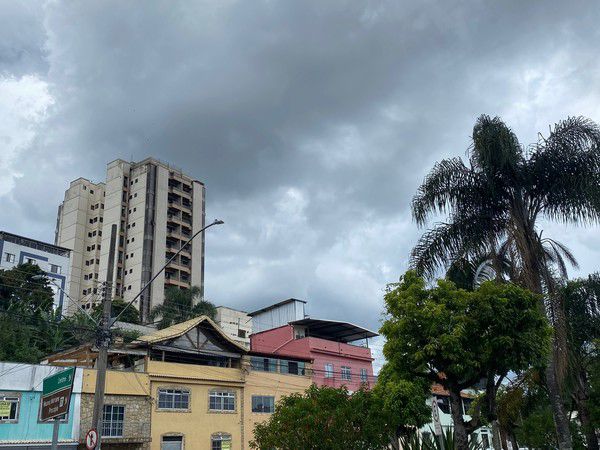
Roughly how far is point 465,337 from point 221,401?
25511 millimetres

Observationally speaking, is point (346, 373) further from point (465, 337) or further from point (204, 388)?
point (465, 337)

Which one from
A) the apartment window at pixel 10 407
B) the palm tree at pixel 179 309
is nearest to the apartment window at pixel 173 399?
the apartment window at pixel 10 407

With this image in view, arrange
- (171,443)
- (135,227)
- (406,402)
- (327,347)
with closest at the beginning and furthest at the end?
(406,402) < (171,443) < (327,347) < (135,227)

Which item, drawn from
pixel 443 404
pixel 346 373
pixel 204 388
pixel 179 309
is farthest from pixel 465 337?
pixel 179 309

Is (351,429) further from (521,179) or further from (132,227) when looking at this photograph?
(132,227)

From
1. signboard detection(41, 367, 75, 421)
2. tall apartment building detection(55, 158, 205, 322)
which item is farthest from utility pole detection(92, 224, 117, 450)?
tall apartment building detection(55, 158, 205, 322)

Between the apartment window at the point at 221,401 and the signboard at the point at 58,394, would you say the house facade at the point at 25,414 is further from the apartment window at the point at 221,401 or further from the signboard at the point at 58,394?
the signboard at the point at 58,394

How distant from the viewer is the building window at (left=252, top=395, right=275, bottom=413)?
131 feet

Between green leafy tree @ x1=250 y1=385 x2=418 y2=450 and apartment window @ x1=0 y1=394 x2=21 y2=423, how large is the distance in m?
15.1

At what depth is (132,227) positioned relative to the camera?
9994 centimetres

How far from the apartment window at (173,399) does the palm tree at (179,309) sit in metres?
33.5

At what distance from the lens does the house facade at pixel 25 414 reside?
28172 millimetres

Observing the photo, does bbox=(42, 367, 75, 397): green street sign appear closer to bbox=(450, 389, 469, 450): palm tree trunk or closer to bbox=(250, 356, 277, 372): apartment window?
bbox=(450, 389, 469, 450): palm tree trunk

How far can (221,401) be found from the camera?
125ft
